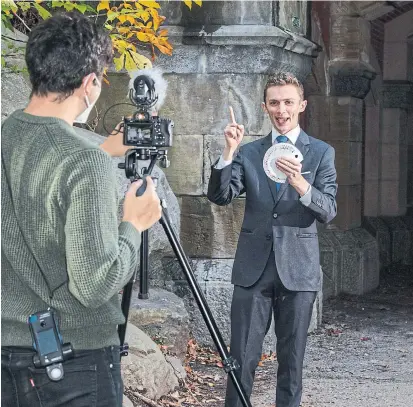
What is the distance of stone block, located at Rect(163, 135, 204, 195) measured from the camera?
8188 millimetres

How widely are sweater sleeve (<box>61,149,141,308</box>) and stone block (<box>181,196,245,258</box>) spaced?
5628 millimetres

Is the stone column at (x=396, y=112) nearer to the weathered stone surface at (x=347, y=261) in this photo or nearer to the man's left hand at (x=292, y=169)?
the weathered stone surface at (x=347, y=261)

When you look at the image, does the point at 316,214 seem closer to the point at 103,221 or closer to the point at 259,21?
the point at 103,221

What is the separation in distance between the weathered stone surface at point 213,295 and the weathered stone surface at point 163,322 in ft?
2.66

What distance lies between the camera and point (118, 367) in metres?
2.66

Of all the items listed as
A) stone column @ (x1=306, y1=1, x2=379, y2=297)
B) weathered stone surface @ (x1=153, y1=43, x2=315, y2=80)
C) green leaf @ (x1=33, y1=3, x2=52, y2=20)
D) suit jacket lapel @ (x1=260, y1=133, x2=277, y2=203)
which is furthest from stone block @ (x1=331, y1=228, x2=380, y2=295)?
green leaf @ (x1=33, y1=3, x2=52, y2=20)

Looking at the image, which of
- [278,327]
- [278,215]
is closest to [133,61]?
[278,215]

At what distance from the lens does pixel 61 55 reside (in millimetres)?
2574

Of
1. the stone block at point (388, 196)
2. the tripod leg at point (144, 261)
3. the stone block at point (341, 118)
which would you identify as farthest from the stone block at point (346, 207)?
the tripod leg at point (144, 261)

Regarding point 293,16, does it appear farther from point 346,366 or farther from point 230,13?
point 346,366

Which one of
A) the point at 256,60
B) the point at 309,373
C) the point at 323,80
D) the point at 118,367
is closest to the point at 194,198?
the point at 256,60

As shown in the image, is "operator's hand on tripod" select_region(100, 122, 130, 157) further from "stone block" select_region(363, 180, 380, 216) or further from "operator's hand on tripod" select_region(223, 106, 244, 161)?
"stone block" select_region(363, 180, 380, 216)

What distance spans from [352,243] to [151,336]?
14.9 ft

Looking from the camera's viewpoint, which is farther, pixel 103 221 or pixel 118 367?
pixel 118 367
